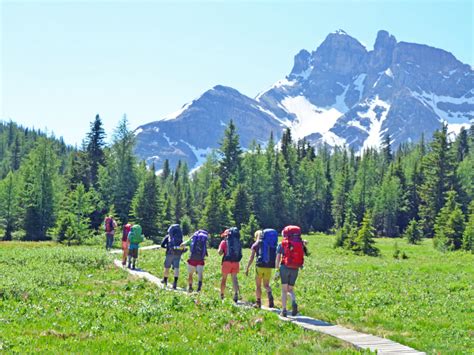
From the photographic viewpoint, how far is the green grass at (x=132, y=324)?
10258 millimetres

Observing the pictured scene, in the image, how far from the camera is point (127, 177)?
6750 cm

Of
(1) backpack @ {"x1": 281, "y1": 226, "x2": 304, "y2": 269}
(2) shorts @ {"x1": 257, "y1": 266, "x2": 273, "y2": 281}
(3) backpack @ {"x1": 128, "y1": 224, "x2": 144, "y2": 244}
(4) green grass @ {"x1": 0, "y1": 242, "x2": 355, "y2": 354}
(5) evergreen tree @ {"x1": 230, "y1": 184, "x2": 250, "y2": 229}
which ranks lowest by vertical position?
(4) green grass @ {"x1": 0, "y1": 242, "x2": 355, "y2": 354}

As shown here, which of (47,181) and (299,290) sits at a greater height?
(47,181)

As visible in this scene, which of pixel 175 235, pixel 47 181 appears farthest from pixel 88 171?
pixel 175 235

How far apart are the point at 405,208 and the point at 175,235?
83632 mm

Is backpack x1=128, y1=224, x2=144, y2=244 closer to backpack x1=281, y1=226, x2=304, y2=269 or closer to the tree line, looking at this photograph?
backpack x1=281, y1=226, x2=304, y2=269

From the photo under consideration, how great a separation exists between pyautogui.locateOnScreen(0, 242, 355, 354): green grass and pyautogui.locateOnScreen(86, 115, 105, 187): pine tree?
5654 cm

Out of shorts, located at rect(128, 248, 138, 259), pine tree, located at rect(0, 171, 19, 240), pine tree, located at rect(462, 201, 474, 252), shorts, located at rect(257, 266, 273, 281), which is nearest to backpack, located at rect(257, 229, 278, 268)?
shorts, located at rect(257, 266, 273, 281)

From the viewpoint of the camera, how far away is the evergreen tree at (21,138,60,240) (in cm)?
6319

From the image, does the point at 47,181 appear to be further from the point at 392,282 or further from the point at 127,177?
the point at 392,282

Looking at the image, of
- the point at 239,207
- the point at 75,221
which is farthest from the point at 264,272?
the point at 239,207

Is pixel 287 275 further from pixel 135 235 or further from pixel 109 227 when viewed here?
pixel 109 227

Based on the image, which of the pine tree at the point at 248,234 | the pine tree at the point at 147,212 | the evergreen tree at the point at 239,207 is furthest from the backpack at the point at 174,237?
the evergreen tree at the point at 239,207

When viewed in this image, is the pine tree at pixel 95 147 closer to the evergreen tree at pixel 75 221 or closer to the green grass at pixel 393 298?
the evergreen tree at pixel 75 221
